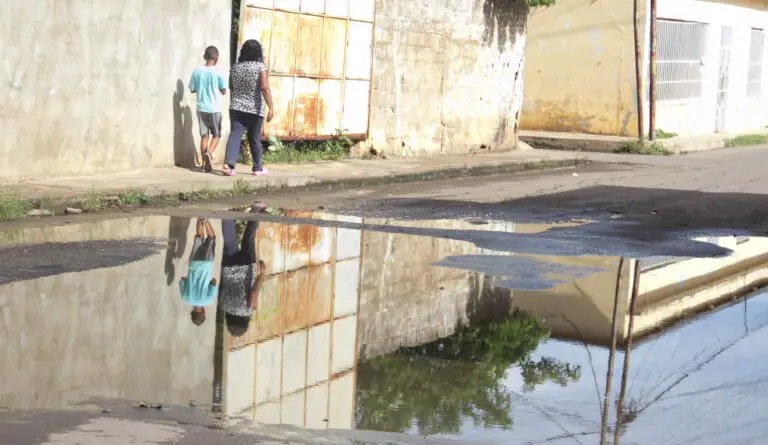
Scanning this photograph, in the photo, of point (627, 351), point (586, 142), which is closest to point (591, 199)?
point (627, 351)

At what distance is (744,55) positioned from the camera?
113ft

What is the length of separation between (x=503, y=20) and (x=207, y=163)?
921 cm

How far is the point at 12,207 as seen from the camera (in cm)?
1166

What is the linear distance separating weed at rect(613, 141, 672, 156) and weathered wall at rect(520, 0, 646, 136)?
2.05 m

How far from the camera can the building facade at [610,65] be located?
27.6 meters

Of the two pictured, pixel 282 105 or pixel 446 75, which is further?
pixel 446 75

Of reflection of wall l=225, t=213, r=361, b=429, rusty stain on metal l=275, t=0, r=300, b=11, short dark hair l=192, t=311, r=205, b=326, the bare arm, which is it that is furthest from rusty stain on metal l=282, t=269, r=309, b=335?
rusty stain on metal l=275, t=0, r=300, b=11

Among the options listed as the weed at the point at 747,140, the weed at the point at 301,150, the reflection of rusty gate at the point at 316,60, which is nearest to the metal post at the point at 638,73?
the weed at the point at 747,140

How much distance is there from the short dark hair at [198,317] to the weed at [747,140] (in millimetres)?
24719

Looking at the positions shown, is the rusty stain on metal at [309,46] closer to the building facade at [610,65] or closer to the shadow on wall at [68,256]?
the shadow on wall at [68,256]

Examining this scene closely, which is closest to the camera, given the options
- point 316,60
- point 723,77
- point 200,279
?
point 200,279

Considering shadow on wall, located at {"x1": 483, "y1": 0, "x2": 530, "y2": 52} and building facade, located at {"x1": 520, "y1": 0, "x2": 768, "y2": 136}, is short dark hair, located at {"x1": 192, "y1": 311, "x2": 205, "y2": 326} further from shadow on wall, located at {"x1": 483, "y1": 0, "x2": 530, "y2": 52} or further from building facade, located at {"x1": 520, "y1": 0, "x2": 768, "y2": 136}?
building facade, located at {"x1": 520, "y1": 0, "x2": 768, "y2": 136}

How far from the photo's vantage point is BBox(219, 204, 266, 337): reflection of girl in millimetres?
7349

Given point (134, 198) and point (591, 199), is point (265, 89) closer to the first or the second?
point (134, 198)
